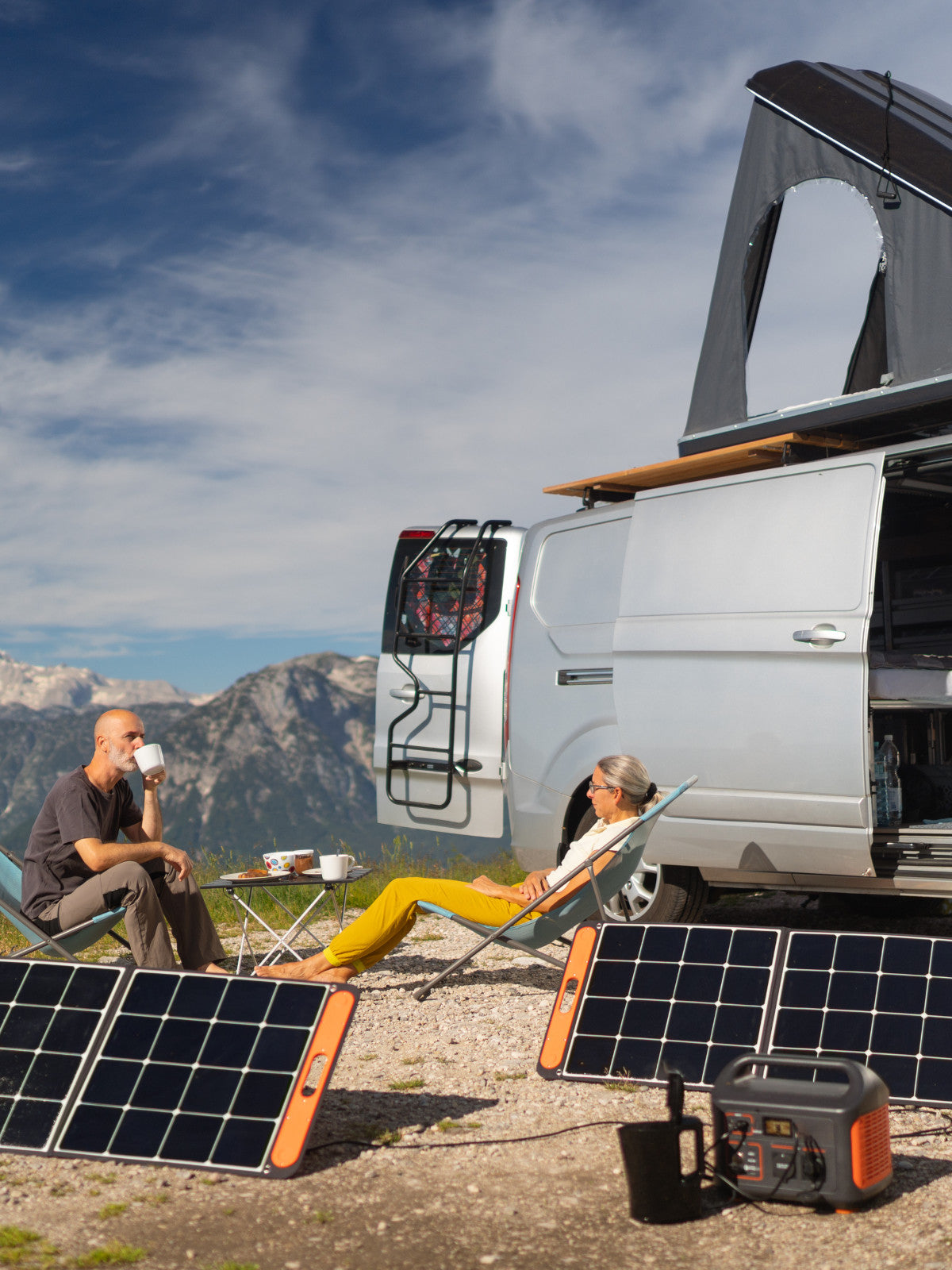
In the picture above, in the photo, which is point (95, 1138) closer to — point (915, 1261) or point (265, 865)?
point (915, 1261)

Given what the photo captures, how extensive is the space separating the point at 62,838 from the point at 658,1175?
3051 millimetres

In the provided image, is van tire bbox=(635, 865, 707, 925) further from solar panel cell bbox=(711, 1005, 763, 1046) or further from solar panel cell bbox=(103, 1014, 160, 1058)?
solar panel cell bbox=(103, 1014, 160, 1058)

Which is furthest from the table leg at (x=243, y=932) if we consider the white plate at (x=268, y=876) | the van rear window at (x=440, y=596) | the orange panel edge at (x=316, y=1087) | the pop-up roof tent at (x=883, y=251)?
the pop-up roof tent at (x=883, y=251)

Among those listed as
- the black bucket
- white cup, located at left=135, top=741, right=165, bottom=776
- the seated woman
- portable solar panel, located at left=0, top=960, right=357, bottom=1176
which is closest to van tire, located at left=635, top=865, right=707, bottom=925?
the seated woman

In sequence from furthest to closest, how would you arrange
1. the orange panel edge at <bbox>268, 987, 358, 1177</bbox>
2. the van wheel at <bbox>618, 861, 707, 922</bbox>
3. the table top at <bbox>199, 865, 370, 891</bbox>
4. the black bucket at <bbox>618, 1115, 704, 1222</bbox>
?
the van wheel at <bbox>618, 861, 707, 922</bbox>
the table top at <bbox>199, 865, 370, 891</bbox>
the orange panel edge at <bbox>268, 987, 358, 1177</bbox>
the black bucket at <bbox>618, 1115, 704, 1222</bbox>

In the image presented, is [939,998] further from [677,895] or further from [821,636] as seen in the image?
[677,895]

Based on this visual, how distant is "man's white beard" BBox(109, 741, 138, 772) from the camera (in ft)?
16.9

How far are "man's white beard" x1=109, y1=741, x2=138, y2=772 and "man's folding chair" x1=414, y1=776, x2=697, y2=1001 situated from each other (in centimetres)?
132

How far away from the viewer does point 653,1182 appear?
3.01m

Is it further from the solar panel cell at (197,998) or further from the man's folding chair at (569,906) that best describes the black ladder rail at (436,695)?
the solar panel cell at (197,998)

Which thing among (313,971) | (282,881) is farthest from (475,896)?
(282,881)

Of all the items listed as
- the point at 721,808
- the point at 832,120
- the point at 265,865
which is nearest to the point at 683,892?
the point at 721,808

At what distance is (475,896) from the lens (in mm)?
5082

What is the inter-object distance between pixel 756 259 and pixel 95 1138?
5618 mm
